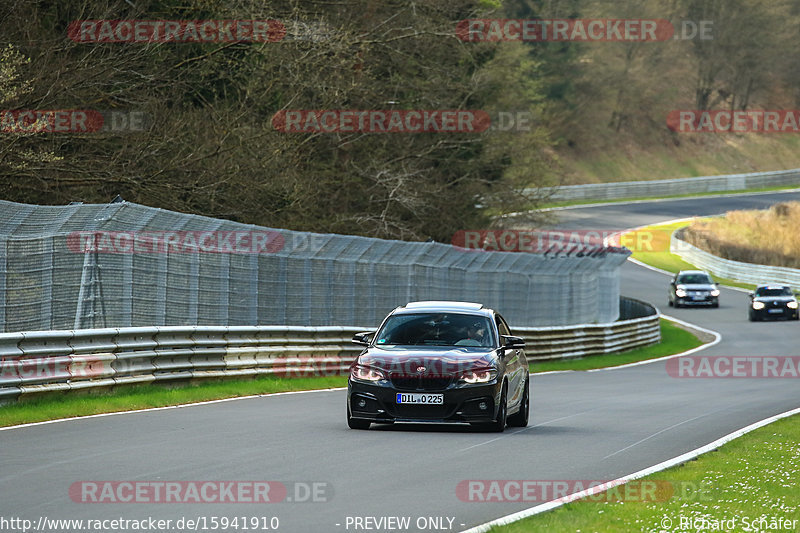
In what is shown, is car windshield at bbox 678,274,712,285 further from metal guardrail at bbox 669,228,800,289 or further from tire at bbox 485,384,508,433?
tire at bbox 485,384,508,433

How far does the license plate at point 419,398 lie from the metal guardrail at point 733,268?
49840 mm

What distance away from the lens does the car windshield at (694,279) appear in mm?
55969

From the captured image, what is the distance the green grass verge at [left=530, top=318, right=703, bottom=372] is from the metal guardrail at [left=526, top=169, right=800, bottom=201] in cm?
4605

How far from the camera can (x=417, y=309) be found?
1576cm

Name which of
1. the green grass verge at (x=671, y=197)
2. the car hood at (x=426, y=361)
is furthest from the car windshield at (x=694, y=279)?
the car hood at (x=426, y=361)

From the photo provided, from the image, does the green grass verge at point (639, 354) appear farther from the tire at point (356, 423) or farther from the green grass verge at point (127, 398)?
the tire at point (356, 423)

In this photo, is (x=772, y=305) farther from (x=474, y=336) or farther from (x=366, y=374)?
(x=366, y=374)

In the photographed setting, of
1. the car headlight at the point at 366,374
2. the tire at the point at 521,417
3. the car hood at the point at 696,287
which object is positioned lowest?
the car hood at the point at 696,287

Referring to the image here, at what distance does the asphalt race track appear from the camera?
28.9 ft

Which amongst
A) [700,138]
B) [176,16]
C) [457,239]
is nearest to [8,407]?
[176,16]

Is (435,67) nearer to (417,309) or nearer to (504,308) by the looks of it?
(504,308)

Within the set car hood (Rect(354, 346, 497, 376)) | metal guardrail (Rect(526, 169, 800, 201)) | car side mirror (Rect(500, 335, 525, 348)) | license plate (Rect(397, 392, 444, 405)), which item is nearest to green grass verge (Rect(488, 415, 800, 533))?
car hood (Rect(354, 346, 497, 376))

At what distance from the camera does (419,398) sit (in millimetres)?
14359

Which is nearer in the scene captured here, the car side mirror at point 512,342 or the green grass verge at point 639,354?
the car side mirror at point 512,342
